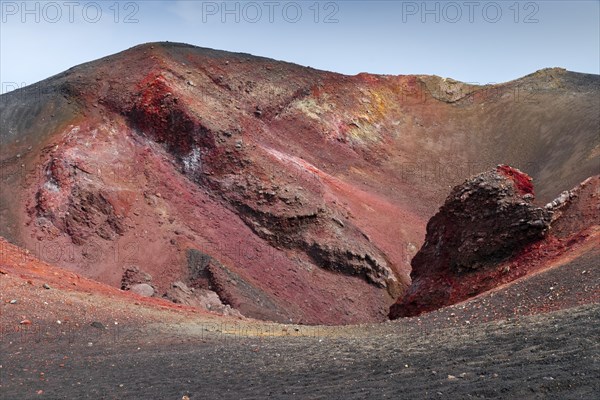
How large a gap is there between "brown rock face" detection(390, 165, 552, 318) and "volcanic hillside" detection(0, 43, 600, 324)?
6507 millimetres

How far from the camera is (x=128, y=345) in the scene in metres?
14.4

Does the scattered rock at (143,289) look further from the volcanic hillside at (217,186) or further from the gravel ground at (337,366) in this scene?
the gravel ground at (337,366)

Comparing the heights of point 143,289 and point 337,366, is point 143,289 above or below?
below

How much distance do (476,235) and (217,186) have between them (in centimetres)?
1530

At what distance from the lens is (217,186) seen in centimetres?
3388

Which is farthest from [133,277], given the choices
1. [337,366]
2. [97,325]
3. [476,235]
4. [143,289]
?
[337,366]

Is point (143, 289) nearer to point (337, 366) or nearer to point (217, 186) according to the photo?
point (217, 186)

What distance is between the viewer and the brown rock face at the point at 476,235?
21562mm

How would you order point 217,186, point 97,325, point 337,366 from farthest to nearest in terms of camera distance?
point 217,186, point 97,325, point 337,366

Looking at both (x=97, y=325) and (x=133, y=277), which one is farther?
(x=133, y=277)

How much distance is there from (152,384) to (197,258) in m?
18.4

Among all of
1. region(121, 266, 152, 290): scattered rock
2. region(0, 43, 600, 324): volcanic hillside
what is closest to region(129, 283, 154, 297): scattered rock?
region(0, 43, 600, 324): volcanic hillside

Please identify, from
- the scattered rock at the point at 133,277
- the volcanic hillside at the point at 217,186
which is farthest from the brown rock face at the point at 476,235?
the scattered rock at the point at 133,277

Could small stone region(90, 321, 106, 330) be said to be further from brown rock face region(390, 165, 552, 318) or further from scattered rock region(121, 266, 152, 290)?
brown rock face region(390, 165, 552, 318)
